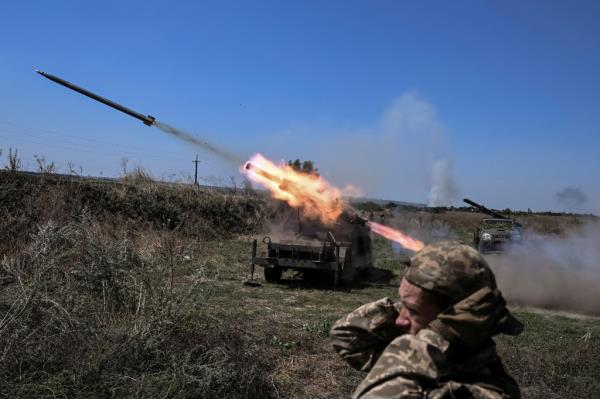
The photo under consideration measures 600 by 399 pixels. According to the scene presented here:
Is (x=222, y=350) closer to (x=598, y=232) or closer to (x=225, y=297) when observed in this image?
(x=225, y=297)

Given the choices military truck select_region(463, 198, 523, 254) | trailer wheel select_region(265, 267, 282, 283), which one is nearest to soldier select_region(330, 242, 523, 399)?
trailer wheel select_region(265, 267, 282, 283)

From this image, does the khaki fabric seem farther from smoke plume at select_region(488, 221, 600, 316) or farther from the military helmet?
smoke plume at select_region(488, 221, 600, 316)

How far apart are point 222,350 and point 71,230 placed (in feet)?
6.83

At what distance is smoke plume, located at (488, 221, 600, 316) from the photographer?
1282cm

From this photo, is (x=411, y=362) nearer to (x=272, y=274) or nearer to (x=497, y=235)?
(x=272, y=274)

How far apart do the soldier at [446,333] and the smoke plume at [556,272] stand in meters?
11.7

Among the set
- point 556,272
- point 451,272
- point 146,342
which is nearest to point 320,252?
point 556,272

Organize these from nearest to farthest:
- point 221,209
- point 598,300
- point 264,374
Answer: point 264,374 < point 598,300 < point 221,209

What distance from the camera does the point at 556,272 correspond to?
1412 centimetres

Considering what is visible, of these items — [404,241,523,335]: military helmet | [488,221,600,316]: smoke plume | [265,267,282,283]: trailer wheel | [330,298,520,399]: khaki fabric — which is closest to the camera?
[330,298,520,399]: khaki fabric

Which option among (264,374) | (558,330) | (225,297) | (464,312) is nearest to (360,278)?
(225,297)

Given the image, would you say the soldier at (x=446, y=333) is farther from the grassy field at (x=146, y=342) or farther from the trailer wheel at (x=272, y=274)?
the trailer wheel at (x=272, y=274)

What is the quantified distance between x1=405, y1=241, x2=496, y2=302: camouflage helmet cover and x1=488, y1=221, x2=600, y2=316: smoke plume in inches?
463

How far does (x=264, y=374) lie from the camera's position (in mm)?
5406
